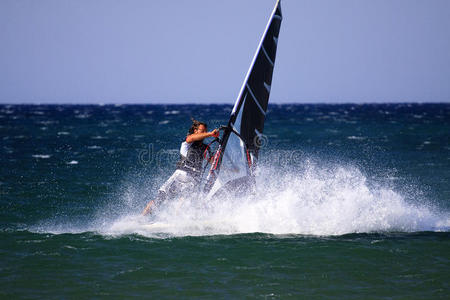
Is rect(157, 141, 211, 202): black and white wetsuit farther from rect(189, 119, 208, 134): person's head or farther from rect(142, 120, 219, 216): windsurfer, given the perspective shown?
rect(189, 119, 208, 134): person's head

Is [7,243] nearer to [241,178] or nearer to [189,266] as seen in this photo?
[189,266]

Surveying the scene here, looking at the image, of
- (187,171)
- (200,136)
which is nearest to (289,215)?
(187,171)

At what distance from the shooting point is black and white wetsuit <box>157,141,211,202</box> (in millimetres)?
10070

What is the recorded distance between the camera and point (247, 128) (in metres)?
10.7

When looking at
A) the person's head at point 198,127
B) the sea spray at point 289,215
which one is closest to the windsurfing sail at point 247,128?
the sea spray at point 289,215

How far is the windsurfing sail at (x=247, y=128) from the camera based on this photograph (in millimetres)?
10422

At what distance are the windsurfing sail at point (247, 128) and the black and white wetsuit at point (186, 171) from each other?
0.37 m

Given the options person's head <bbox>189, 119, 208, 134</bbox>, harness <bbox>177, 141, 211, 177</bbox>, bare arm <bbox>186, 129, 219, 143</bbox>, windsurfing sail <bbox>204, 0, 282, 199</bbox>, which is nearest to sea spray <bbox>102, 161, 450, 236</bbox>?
windsurfing sail <bbox>204, 0, 282, 199</bbox>

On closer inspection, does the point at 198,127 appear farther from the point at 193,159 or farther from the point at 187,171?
the point at 187,171

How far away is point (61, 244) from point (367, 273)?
16.2 feet

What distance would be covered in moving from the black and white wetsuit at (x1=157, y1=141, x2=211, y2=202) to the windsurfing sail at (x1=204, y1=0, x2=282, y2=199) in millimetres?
368

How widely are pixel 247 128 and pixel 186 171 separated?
145cm

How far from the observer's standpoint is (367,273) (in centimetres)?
807

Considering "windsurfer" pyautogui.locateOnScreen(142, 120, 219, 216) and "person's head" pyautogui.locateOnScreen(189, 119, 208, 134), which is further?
"windsurfer" pyautogui.locateOnScreen(142, 120, 219, 216)
